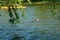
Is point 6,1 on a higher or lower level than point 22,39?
higher

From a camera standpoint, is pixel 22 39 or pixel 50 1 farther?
pixel 22 39

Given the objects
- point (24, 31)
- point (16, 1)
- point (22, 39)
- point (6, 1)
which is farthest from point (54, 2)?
point (24, 31)

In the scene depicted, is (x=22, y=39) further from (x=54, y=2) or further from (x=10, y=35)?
(x=54, y=2)

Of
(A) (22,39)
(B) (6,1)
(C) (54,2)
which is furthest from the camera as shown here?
(A) (22,39)

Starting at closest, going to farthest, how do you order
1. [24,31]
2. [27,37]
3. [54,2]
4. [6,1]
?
[54,2], [6,1], [27,37], [24,31]

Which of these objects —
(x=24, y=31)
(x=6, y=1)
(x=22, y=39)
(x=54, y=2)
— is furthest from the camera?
(x=24, y=31)

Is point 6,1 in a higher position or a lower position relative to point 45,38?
higher

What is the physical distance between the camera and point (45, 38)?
605 inches

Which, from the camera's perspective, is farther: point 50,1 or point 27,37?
point 27,37

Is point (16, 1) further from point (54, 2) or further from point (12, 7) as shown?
point (54, 2)

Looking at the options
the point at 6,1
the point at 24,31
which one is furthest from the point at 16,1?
the point at 24,31

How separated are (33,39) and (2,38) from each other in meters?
2.40

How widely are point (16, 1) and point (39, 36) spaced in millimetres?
10533

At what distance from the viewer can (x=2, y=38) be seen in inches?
607
